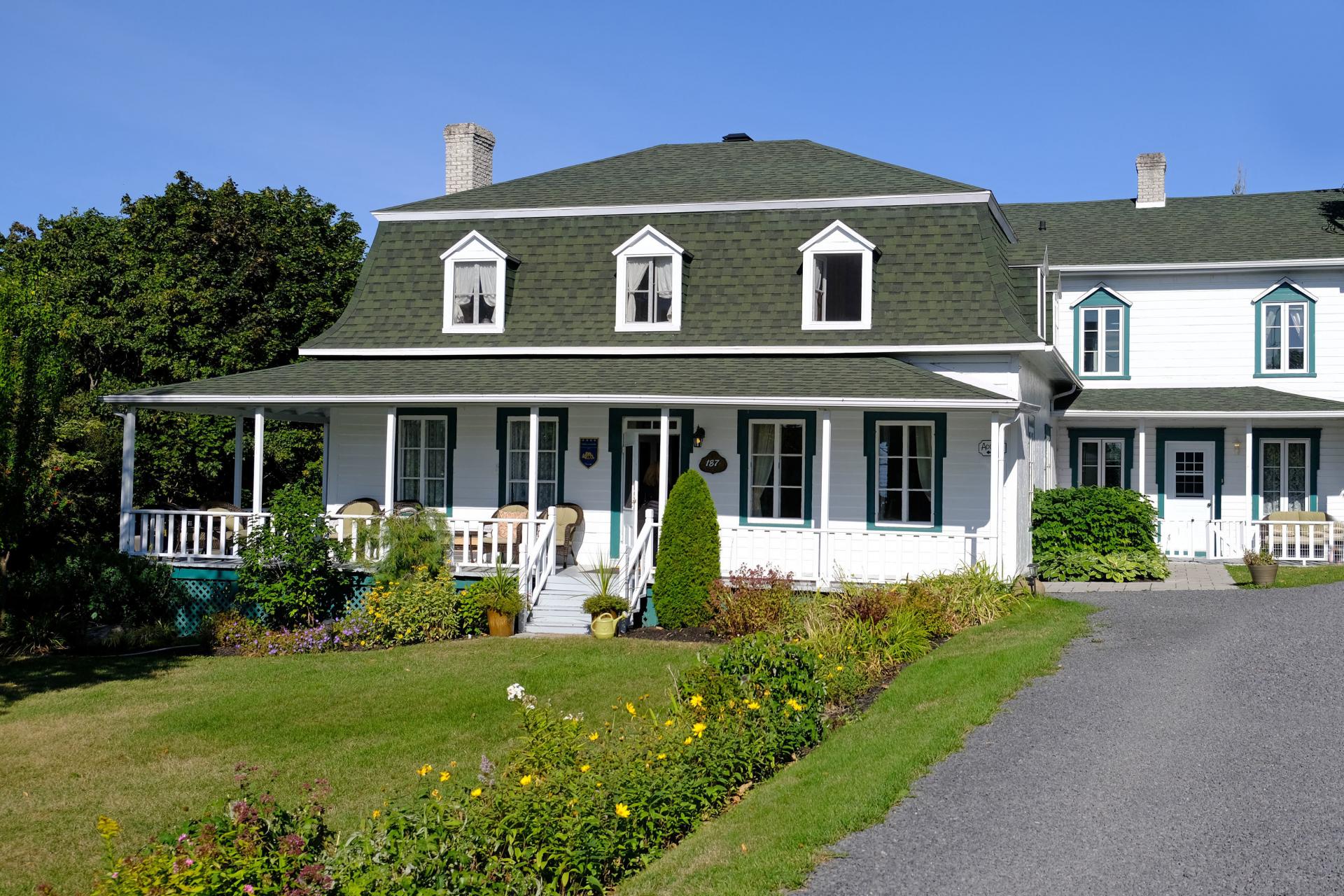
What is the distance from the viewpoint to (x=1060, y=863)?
6.84 meters

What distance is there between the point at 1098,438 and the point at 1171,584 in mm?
7079

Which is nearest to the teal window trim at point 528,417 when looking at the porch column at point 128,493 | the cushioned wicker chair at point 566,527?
the cushioned wicker chair at point 566,527

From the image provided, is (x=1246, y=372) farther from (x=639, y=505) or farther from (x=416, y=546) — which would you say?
(x=416, y=546)

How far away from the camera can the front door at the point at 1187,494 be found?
24844 mm

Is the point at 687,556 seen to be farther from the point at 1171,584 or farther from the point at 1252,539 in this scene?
the point at 1252,539

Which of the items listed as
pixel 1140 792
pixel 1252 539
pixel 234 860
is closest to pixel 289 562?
pixel 234 860

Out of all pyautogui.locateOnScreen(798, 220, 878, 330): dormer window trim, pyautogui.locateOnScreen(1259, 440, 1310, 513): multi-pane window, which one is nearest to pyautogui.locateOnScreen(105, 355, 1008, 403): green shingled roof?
pyautogui.locateOnScreen(798, 220, 878, 330): dormer window trim

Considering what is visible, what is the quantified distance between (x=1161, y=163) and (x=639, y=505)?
17.3 meters

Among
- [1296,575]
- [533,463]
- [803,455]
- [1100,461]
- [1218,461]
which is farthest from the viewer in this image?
[1100,461]

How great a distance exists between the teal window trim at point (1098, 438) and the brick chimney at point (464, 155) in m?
13.4

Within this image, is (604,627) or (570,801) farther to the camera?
(604,627)

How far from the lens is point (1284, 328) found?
25.3 metres

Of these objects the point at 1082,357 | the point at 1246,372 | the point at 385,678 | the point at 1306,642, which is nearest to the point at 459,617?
the point at 385,678

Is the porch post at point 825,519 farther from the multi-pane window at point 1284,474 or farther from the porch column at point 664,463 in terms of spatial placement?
the multi-pane window at point 1284,474
